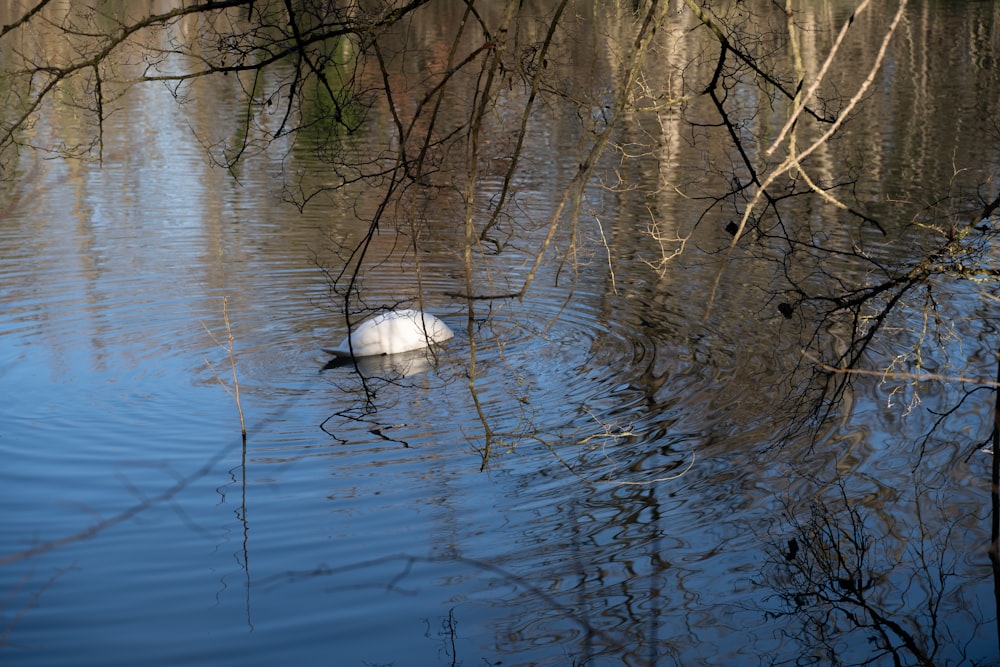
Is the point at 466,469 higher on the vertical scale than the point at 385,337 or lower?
lower

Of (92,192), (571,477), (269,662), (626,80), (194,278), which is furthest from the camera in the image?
(92,192)

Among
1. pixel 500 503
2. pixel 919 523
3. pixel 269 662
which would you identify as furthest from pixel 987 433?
pixel 269 662

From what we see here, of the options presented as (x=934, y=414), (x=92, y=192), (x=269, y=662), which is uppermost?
(x=92, y=192)

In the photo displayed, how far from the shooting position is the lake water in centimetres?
486

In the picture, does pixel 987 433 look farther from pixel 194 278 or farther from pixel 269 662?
pixel 194 278

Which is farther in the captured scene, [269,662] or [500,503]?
[500,503]

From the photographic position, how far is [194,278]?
10.8 m

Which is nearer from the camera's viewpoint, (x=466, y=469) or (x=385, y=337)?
(x=466, y=469)

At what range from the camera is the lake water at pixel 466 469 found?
15.9 feet

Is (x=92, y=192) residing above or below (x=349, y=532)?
above

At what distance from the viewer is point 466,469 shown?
6527 millimetres

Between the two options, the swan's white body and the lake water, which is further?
the swan's white body

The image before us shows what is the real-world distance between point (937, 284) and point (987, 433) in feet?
9.82

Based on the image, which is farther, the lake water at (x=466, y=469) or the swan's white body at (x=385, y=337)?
the swan's white body at (x=385, y=337)
